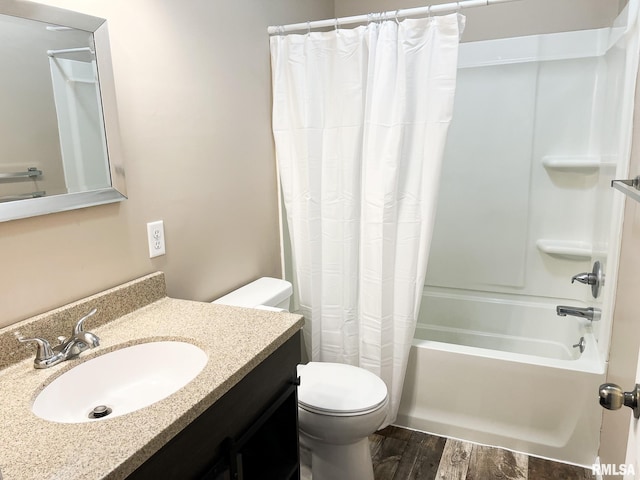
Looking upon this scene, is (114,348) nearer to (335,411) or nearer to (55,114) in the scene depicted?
(55,114)

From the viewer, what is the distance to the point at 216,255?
6.47ft

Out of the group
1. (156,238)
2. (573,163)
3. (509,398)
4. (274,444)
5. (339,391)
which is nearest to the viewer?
(274,444)

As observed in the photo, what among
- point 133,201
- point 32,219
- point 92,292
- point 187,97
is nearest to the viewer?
point 32,219

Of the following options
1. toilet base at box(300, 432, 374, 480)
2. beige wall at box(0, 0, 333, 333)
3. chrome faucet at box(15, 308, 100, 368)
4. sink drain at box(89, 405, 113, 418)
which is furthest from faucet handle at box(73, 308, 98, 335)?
toilet base at box(300, 432, 374, 480)

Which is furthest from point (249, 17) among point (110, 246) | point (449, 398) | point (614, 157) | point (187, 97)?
point (449, 398)

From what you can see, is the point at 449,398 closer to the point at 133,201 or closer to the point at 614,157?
the point at 614,157

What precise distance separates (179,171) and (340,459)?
1.28 metres

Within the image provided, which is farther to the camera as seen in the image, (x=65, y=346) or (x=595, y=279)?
(x=595, y=279)

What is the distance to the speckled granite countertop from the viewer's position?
2.72 feet

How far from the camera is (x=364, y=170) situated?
2.07 m

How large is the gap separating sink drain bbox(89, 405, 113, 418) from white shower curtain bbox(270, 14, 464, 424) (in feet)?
4.10

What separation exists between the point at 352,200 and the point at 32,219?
1.29 metres

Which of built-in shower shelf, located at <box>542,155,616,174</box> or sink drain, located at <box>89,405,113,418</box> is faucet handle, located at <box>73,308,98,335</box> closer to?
sink drain, located at <box>89,405,113,418</box>

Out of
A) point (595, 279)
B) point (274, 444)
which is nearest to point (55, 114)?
point (274, 444)
